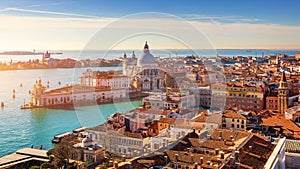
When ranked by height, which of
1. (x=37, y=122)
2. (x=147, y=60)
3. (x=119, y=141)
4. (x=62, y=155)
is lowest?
(x=37, y=122)

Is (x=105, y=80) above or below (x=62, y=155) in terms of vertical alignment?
above

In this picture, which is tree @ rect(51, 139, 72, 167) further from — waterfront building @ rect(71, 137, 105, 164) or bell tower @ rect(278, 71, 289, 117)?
bell tower @ rect(278, 71, 289, 117)

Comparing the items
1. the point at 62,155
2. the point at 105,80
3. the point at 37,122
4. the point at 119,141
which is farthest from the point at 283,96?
the point at 105,80

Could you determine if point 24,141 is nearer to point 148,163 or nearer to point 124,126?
point 124,126

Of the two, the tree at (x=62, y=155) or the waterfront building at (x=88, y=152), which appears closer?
the tree at (x=62, y=155)

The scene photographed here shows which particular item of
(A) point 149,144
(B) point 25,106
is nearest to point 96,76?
(B) point 25,106

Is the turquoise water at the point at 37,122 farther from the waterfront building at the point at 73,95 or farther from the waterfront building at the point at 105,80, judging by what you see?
the waterfront building at the point at 105,80

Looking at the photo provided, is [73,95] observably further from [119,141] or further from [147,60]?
[119,141]

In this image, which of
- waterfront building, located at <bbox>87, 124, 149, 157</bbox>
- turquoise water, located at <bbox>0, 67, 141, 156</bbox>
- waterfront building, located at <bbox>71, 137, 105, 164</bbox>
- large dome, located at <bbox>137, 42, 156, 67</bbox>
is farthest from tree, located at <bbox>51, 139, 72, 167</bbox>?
large dome, located at <bbox>137, 42, 156, 67</bbox>

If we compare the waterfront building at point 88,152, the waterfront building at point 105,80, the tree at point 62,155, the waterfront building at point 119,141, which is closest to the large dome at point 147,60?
the waterfront building at point 105,80

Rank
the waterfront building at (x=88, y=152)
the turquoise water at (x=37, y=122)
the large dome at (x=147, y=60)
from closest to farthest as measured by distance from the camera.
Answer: the waterfront building at (x=88, y=152), the turquoise water at (x=37, y=122), the large dome at (x=147, y=60)

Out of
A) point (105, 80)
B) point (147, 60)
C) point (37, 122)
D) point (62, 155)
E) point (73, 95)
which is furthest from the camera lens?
point (105, 80)

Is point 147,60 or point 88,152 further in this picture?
point 147,60
